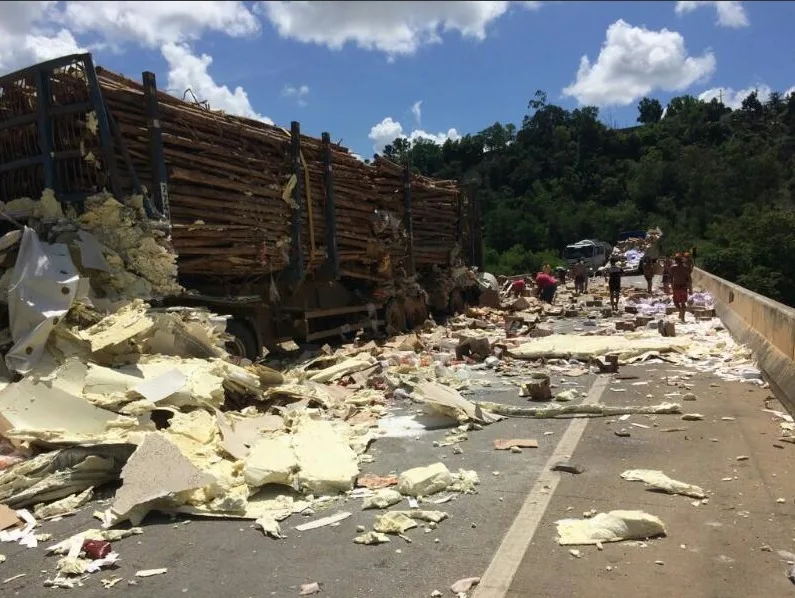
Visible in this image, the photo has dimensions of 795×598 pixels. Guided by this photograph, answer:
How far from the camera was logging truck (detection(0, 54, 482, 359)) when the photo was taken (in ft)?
24.5

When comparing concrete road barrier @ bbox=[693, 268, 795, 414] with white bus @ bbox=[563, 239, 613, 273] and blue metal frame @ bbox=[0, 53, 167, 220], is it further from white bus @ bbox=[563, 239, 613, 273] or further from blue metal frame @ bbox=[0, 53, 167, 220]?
white bus @ bbox=[563, 239, 613, 273]

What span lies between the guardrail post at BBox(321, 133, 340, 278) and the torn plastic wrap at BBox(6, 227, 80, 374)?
218 inches

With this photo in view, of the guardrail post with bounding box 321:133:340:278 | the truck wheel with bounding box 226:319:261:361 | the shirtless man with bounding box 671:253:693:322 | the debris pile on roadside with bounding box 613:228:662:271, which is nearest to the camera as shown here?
the truck wheel with bounding box 226:319:261:361

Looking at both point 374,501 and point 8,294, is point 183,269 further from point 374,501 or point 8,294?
point 374,501

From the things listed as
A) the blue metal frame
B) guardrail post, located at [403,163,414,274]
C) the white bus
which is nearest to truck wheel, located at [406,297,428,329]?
guardrail post, located at [403,163,414,274]

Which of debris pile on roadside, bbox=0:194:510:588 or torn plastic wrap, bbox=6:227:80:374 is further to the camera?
torn plastic wrap, bbox=6:227:80:374

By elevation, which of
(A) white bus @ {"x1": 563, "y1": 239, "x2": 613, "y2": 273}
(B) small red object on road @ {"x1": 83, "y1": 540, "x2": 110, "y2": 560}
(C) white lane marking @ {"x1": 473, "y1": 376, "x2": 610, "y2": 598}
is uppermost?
(A) white bus @ {"x1": 563, "y1": 239, "x2": 613, "y2": 273}

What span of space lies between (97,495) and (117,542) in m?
0.91

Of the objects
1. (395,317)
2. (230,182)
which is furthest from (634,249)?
(230,182)

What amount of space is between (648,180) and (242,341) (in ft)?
239

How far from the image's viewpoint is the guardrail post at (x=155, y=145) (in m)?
7.79

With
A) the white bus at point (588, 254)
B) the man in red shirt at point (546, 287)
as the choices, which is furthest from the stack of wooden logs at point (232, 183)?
the white bus at point (588, 254)

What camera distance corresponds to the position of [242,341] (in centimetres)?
938

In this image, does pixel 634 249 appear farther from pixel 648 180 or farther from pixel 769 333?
pixel 769 333
